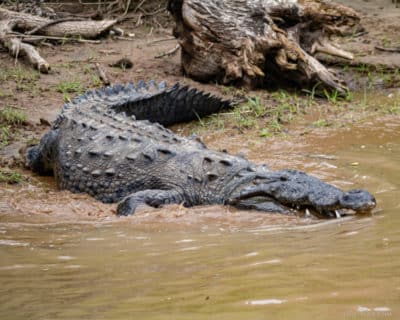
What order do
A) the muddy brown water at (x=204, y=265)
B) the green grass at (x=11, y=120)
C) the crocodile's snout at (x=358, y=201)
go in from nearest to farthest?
the muddy brown water at (x=204, y=265) → the crocodile's snout at (x=358, y=201) → the green grass at (x=11, y=120)

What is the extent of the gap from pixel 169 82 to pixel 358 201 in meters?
4.97

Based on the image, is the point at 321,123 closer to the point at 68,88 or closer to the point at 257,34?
the point at 257,34

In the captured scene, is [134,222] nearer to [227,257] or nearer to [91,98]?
[227,257]

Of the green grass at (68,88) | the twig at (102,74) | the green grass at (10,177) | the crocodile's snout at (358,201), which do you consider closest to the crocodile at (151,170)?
the crocodile's snout at (358,201)

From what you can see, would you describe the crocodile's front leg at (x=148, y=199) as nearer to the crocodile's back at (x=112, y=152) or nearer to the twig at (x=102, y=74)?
the crocodile's back at (x=112, y=152)

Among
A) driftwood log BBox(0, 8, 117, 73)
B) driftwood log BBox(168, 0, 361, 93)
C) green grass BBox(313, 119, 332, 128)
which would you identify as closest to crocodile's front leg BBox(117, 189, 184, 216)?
green grass BBox(313, 119, 332, 128)

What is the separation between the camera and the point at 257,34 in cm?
823

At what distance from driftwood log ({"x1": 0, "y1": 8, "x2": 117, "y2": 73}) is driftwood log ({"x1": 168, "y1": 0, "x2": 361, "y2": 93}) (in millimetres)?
2254

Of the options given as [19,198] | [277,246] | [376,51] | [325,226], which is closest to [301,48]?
[376,51]

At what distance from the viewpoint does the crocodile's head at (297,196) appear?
4039mm

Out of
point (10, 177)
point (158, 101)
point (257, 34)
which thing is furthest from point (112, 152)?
point (257, 34)

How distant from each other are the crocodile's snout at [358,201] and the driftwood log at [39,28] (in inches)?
248

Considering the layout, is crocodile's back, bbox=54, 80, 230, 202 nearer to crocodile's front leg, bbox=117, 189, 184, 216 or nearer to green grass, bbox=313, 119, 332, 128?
crocodile's front leg, bbox=117, 189, 184, 216

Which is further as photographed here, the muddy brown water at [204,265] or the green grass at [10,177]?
the green grass at [10,177]
